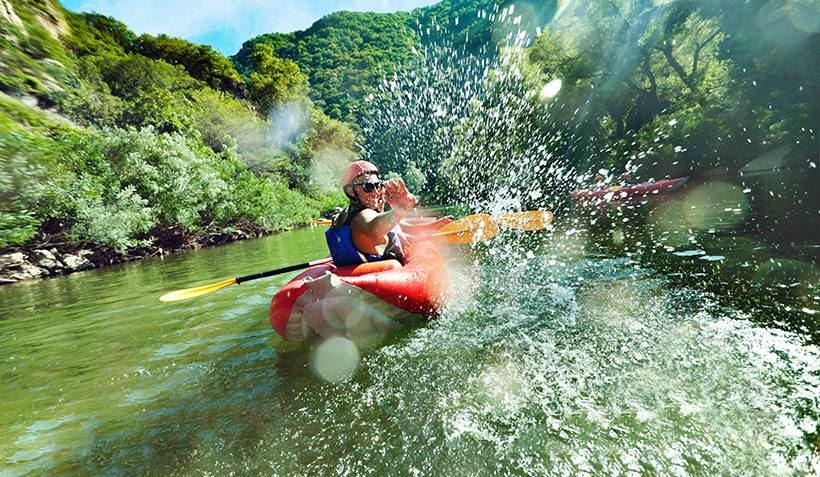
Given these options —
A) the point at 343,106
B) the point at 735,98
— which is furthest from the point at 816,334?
the point at 343,106

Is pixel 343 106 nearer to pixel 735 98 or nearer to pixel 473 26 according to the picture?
pixel 473 26

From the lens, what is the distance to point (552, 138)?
30.6 metres

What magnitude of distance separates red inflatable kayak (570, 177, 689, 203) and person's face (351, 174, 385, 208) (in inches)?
613

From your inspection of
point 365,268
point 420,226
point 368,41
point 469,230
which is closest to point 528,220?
point 469,230

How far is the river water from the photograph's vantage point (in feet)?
6.45

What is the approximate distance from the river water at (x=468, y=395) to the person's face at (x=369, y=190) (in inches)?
55.5

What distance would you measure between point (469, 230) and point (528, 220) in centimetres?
187

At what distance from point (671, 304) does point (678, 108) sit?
26.6m

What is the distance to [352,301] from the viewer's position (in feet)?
12.2

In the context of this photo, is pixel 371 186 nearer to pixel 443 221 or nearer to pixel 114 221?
pixel 443 221

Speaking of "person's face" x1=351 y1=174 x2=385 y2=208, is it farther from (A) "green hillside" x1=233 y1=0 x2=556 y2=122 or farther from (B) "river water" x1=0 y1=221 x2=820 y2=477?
(A) "green hillside" x1=233 y1=0 x2=556 y2=122

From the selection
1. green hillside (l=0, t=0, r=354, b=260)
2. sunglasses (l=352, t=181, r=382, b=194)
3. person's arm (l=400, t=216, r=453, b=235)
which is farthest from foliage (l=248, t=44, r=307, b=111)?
sunglasses (l=352, t=181, r=382, b=194)

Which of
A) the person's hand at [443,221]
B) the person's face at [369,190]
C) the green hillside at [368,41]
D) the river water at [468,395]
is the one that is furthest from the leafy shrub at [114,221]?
the green hillside at [368,41]

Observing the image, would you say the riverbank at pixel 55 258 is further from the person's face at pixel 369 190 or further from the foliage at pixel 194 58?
the foliage at pixel 194 58
